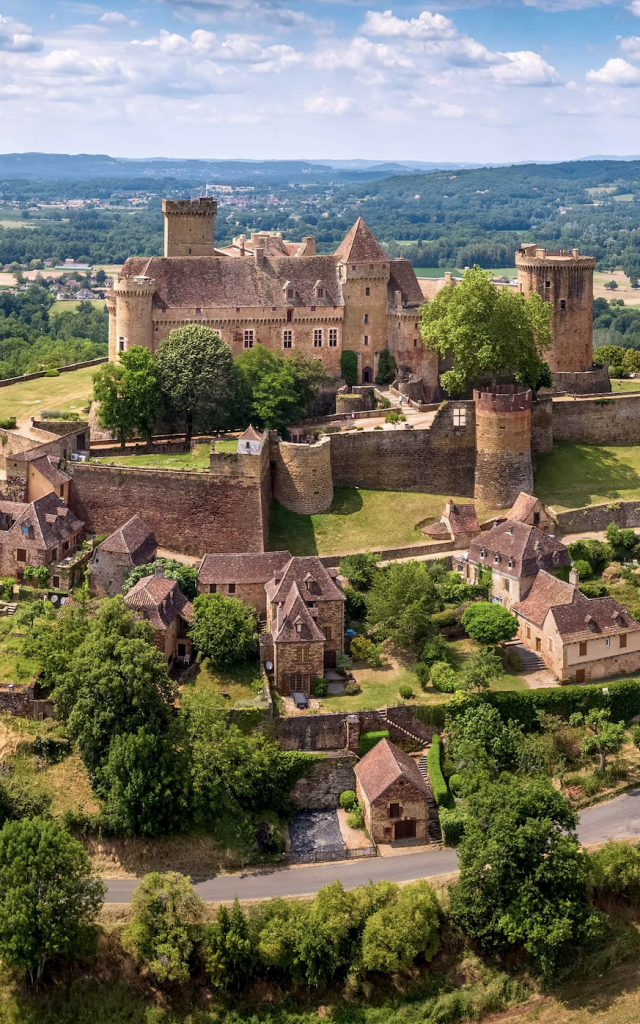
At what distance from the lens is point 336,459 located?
65312 mm

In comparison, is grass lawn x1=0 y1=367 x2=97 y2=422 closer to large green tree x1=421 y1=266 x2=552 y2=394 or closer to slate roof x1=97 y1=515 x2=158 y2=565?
slate roof x1=97 y1=515 x2=158 y2=565

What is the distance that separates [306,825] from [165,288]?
33.0 metres

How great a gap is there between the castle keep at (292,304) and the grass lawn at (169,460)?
814 cm

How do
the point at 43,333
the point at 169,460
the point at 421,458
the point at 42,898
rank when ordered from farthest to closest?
the point at 43,333 → the point at 421,458 → the point at 169,460 → the point at 42,898

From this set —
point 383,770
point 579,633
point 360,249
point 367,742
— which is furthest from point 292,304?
point 383,770

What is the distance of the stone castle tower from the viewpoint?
73625 mm

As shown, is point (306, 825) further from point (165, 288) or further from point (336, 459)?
point (165, 288)

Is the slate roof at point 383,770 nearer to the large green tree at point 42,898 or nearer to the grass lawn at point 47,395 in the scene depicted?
the large green tree at point 42,898

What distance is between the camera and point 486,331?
6688cm

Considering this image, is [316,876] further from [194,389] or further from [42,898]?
[194,389]

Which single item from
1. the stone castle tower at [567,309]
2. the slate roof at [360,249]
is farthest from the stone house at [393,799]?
the slate roof at [360,249]

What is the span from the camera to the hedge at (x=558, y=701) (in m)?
51.7

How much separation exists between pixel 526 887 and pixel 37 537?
2628 centimetres

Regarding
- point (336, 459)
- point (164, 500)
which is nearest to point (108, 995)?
point (164, 500)
